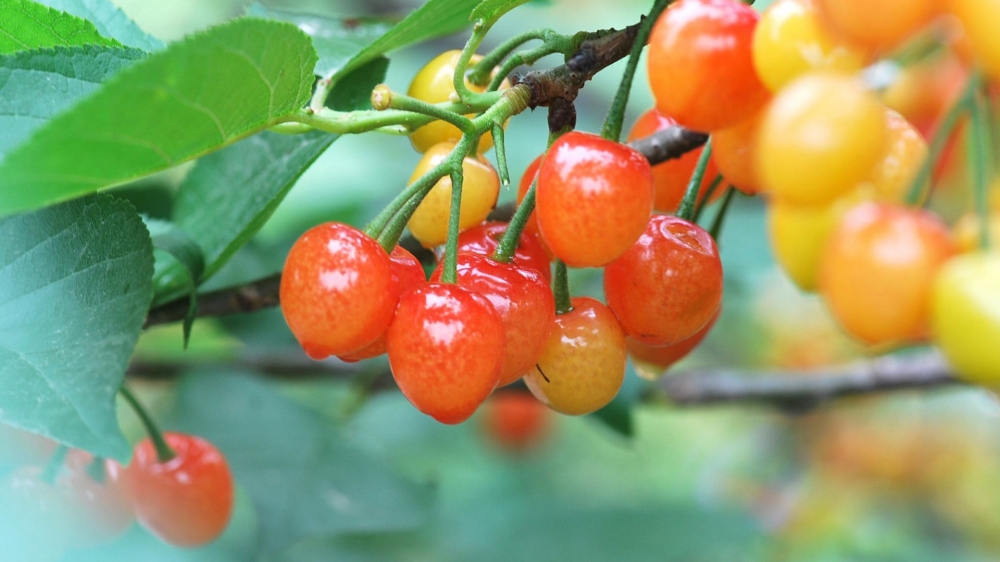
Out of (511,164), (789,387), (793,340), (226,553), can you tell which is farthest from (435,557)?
(793,340)

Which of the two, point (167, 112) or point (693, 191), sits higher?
point (167, 112)

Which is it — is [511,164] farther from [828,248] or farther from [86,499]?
[828,248]

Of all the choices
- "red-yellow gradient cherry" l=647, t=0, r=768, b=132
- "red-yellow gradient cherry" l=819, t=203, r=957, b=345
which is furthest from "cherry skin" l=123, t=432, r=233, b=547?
"red-yellow gradient cherry" l=819, t=203, r=957, b=345

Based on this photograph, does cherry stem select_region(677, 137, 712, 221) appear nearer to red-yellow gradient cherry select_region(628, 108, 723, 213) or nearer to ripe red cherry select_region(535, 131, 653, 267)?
red-yellow gradient cherry select_region(628, 108, 723, 213)

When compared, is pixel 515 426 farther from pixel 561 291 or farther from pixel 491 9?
pixel 491 9

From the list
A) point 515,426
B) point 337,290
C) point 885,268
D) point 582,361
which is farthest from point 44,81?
point 515,426

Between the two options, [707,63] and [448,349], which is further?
[448,349]
